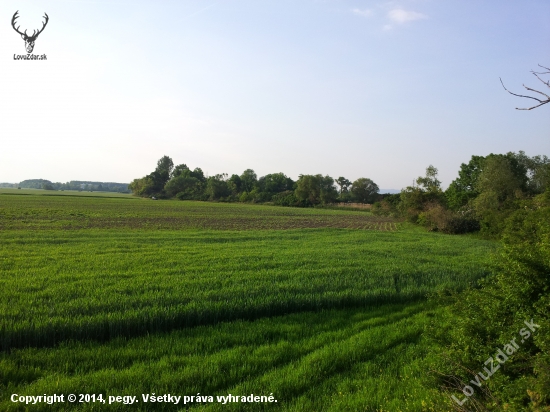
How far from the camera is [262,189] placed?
12225 cm

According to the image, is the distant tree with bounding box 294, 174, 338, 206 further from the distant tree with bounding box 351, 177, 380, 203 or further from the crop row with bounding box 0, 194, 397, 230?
the crop row with bounding box 0, 194, 397, 230

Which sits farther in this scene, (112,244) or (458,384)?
(112,244)

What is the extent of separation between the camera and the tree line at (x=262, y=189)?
9975 cm

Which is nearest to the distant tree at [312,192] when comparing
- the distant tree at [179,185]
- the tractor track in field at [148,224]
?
the distant tree at [179,185]

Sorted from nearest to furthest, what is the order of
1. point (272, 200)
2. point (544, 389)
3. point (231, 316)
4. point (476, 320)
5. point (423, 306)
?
1. point (544, 389)
2. point (476, 320)
3. point (231, 316)
4. point (423, 306)
5. point (272, 200)

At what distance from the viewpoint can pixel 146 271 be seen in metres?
10.9

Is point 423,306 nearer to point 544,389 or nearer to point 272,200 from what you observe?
point 544,389

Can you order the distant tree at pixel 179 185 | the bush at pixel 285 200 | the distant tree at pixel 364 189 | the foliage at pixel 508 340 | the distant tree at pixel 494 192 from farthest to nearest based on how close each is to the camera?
1. the distant tree at pixel 179 185
2. the distant tree at pixel 364 189
3. the bush at pixel 285 200
4. the distant tree at pixel 494 192
5. the foliage at pixel 508 340

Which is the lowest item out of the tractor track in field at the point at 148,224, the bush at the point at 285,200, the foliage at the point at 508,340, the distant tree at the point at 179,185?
the tractor track in field at the point at 148,224

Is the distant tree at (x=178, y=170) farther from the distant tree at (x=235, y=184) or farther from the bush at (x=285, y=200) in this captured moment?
the bush at (x=285, y=200)

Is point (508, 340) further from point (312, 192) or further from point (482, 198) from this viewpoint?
point (312, 192)

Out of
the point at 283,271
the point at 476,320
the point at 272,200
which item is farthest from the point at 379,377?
the point at 272,200

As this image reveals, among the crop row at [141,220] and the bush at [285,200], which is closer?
the crop row at [141,220]

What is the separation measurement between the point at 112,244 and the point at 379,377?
15.4m
